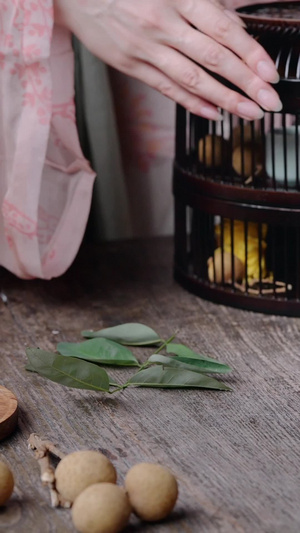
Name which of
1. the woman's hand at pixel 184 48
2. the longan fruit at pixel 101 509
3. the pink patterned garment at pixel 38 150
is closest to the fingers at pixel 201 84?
the woman's hand at pixel 184 48

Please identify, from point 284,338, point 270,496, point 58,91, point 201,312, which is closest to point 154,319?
point 201,312

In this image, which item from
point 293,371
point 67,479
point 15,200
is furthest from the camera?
point 15,200

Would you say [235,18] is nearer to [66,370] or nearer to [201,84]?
[201,84]

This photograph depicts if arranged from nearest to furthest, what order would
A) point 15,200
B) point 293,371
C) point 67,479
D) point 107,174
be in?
1. point 67,479
2. point 293,371
3. point 15,200
4. point 107,174

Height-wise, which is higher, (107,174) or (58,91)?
(58,91)

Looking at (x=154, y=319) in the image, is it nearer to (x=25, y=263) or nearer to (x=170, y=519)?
(x=25, y=263)

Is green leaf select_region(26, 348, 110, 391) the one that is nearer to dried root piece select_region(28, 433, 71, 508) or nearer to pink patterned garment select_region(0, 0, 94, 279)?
dried root piece select_region(28, 433, 71, 508)
